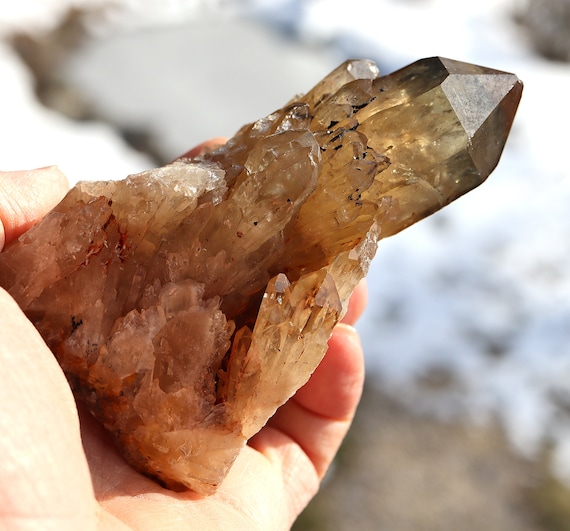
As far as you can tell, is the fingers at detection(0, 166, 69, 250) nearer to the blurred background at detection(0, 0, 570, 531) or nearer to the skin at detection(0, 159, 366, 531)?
the skin at detection(0, 159, 366, 531)

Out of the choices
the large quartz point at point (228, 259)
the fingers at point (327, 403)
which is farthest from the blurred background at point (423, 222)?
the large quartz point at point (228, 259)

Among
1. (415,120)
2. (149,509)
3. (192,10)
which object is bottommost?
(192,10)

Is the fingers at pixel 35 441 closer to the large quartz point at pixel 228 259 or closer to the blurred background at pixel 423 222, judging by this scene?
the large quartz point at pixel 228 259

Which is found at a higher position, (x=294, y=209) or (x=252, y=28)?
(x=294, y=209)

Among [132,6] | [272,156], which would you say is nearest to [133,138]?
[132,6]

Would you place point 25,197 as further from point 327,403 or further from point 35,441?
point 327,403

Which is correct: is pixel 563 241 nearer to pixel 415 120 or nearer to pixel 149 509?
pixel 415 120
